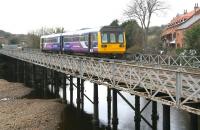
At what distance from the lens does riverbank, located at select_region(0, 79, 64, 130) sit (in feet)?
72.4

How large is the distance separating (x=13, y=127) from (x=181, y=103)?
11.0 meters

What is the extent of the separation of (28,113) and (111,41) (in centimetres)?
887

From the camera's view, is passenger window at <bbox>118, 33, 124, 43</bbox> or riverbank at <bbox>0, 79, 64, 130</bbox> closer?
riverbank at <bbox>0, 79, 64, 130</bbox>

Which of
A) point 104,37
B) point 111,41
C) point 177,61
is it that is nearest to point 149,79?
point 104,37

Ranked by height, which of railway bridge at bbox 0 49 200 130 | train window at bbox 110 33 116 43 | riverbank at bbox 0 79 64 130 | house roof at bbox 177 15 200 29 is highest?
house roof at bbox 177 15 200 29

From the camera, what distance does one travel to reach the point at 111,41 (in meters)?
30.6

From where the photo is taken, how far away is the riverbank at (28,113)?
72.4 ft

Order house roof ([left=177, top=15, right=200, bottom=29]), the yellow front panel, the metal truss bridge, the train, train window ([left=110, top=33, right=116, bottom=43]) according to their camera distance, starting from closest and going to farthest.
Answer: the metal truss bridge, the yellow front panel, the train, train window ([left=110, top=33, right=116, bottom=43]), house roof ([left=177, top=15, right=200, bottom=29])

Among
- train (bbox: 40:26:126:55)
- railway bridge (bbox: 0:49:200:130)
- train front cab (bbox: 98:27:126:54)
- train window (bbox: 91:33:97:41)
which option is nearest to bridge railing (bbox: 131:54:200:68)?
railway bridge (bbox: 0:49:200:130)

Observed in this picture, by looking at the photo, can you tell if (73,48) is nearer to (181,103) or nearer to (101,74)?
(101,74)

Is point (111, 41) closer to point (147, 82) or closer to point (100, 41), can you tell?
point (100, 41)

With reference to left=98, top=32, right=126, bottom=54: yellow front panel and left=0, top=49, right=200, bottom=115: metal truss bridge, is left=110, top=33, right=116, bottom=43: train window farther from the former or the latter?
left=0, top=49, right=200, bottom=115: metal truss bridge

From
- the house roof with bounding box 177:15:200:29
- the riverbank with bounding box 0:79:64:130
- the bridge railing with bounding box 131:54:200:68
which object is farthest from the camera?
the house roof with bounding box 177:15:200:29

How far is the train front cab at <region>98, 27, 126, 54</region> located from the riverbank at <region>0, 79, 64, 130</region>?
5.30 metres
